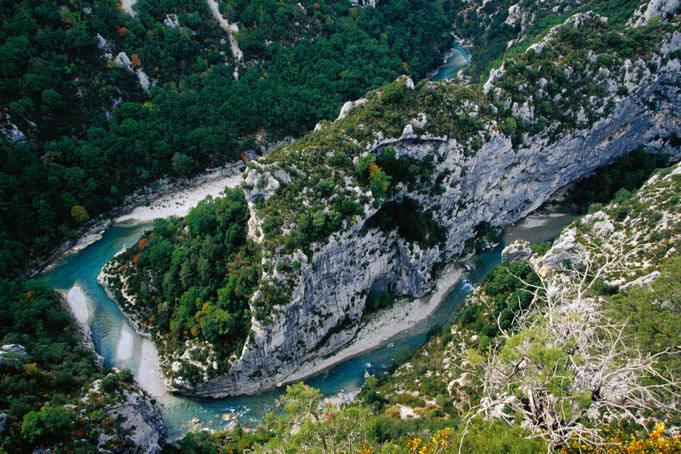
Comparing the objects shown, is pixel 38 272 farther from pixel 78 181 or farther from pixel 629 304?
pixel 629 304

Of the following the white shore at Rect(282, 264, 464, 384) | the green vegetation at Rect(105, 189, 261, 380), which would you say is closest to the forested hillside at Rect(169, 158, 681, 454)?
the white shore at Rect(282, 264, 464, 384)

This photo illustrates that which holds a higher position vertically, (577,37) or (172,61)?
(172,61)

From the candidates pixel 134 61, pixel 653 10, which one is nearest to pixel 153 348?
pixel 134 61

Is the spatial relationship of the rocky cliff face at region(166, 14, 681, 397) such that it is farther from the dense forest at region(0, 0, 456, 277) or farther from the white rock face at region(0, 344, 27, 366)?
the dense forest at region(0, 0, 456, 277)

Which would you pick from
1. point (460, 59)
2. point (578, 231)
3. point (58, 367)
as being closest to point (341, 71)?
point (460, 59)

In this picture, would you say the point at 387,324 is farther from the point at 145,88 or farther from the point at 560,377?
the point at 145,88

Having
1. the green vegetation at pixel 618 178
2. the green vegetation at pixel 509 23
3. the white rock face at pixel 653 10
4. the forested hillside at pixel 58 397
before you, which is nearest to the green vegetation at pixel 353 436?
the forested hillside at pixel 58 397

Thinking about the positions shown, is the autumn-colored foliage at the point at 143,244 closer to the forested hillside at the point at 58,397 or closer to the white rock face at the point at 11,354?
the forested hillside at the point at 58,397
